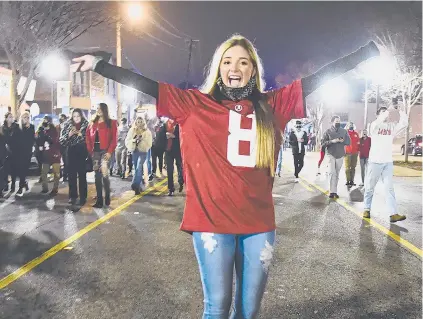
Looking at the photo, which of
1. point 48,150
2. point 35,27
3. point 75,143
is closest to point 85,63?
point 75,143

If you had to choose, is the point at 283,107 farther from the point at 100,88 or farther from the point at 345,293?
the point at 100,88

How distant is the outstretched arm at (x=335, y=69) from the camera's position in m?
2.63

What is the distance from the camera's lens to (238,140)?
91.8 inches

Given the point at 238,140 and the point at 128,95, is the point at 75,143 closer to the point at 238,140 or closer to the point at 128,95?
the point at 238,140

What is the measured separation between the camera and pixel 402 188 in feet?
43.1

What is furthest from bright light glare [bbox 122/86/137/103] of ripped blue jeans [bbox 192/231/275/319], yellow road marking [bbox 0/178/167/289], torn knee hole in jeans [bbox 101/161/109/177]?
ripped blue jeans [bbox 192/231/275/319]

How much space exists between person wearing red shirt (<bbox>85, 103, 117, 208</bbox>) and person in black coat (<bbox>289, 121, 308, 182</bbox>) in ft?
24.4

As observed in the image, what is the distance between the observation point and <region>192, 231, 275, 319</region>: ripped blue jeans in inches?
91.1

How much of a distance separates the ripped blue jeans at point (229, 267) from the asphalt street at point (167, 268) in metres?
1.37

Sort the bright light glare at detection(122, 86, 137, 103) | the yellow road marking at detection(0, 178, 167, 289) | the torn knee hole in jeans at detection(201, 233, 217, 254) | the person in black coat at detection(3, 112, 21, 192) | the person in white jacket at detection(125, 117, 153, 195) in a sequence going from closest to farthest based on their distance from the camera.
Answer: the torn knee hole in jeans at detection(201, 233, 217, 254)
the yellow road marking at detection(0, 178, 167, 289)
the person in black coat at detection(3, 112, 21, 192)
the person in white jacket at detection(125, 117, 153, 195)
the bright light glare at detection(122, 86, 137, 103)

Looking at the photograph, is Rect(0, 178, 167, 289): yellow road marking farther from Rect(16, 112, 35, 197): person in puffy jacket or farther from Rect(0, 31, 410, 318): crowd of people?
Rect(16, 112, 35, 197): person in puffy jacket

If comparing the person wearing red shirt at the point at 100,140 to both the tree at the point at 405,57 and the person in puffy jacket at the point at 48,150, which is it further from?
the tree at the point at 405,57

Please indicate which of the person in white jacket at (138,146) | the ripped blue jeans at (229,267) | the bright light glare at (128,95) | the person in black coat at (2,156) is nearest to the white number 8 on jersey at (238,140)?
the ripped blue jeans at (229,267)

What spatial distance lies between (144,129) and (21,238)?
5.39 metres
